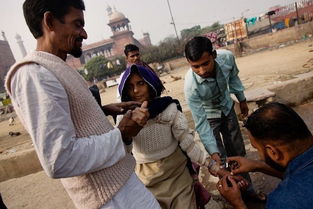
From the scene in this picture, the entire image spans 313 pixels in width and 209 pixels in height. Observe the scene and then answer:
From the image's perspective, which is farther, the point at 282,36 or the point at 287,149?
the point at 282,36

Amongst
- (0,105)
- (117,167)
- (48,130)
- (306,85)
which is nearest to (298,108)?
(306,85)

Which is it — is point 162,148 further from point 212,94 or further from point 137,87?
point 212,94

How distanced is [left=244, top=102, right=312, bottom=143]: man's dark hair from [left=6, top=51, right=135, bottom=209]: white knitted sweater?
704 millimetres

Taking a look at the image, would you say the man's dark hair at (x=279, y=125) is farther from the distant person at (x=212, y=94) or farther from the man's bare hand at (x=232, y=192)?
the distant person at (x=212, y=94)

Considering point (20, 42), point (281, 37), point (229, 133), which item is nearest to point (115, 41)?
point (281, 37)

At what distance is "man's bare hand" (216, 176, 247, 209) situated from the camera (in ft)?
4.90

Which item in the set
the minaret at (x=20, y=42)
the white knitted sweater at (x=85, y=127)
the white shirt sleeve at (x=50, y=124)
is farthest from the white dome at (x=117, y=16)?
the white shirt sleeve at (x=50, y=124)

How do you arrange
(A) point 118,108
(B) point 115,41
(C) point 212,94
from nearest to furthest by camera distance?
(A) point 118,108 < (C) point 212,94 < (B) point 115,41

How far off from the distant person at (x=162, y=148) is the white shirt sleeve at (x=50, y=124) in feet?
2.73

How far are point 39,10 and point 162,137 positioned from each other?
1.15m

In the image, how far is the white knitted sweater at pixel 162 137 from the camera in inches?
74.9

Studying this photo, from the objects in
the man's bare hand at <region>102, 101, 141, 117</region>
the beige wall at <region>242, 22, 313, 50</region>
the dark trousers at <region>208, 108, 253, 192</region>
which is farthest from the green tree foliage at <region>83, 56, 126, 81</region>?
the man's bare hand at <region>102, 101, 141, 117</region>

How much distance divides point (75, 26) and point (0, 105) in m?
27.3

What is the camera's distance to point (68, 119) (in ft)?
3.45
